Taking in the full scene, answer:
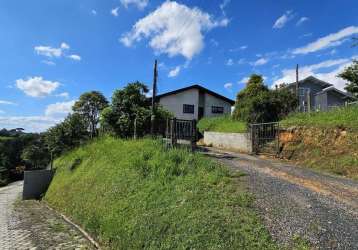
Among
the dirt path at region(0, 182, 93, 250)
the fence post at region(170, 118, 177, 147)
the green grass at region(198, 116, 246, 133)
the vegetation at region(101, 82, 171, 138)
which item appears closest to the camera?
the dirt path at region(0, 182, 93, 250)

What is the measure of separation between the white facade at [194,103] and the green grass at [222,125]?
15.6 ft

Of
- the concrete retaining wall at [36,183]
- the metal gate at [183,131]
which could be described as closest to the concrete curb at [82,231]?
the metal gate at [183,131]

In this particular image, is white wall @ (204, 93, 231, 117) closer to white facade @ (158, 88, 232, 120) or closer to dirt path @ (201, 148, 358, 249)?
white facade @ (158, 88, 232, 120)

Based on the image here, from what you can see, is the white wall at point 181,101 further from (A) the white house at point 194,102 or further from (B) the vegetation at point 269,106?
(B) the vegetation at point 269,106

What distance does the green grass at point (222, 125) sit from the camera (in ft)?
70.1

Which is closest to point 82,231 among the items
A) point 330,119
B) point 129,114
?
point 129,114

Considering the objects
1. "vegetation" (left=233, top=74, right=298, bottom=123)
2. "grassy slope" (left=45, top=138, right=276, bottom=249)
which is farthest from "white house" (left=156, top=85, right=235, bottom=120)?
"grassy slope" (left=45, top=138, right=276, bottom=249)

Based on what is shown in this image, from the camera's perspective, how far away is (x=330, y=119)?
12914 millimetres

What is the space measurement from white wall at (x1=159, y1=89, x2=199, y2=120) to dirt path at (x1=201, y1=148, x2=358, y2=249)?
25.1m

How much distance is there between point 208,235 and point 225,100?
104 ft

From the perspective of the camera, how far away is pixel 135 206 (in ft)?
24.1

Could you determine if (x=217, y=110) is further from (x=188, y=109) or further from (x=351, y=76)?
(x=351, y=76)

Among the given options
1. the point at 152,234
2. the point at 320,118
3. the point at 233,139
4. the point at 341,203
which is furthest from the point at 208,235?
the point at 233,139

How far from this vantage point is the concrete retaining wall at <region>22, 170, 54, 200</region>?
18.1m
